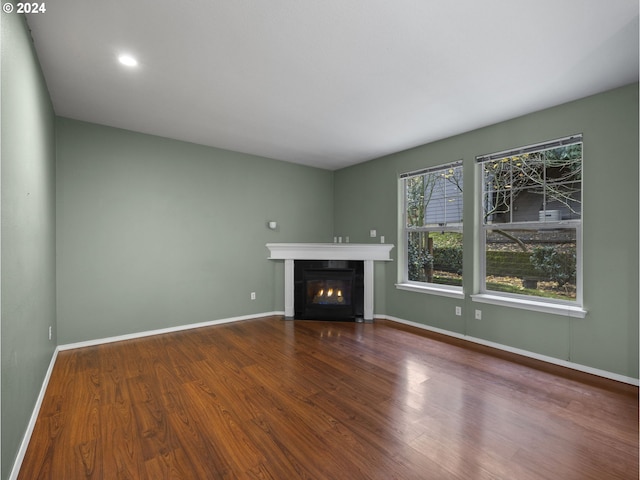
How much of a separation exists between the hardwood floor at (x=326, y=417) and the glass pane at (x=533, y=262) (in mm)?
766

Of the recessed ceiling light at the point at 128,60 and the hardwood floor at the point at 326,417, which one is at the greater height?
the recessed ceiling light at the point at 128,60

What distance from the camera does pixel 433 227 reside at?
426 cm

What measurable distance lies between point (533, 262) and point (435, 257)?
117 centimetres

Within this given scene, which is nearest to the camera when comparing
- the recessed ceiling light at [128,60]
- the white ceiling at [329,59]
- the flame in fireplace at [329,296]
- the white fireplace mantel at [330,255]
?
the white ceiling at [329,59]

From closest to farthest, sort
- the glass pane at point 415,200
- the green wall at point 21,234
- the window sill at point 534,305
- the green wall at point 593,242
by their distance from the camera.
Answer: the green wall at point 21,234 < the green wall at point 593,242 < the window sill at point 534,305 < the glass pane at point 415,200

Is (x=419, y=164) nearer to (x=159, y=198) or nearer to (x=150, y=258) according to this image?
(x=159, y=198)

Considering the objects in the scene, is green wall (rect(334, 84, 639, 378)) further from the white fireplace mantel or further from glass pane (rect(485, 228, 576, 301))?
the white fireplace mantel

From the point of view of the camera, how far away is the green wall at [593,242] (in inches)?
103

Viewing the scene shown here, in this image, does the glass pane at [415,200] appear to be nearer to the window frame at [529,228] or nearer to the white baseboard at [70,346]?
the window frame at [529,228]

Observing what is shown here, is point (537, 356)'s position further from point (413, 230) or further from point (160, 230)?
point (160, 230)

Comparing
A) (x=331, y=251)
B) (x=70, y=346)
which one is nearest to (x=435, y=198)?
(x=331, y=251)

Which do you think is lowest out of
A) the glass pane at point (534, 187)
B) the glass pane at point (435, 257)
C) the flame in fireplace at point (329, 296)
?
the flame in fireplace at point (329, 296)

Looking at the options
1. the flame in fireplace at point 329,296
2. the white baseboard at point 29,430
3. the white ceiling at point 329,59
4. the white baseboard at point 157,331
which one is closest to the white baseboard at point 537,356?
the flame in fireplace at point 329,296

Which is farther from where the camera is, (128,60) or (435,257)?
(435,257)
